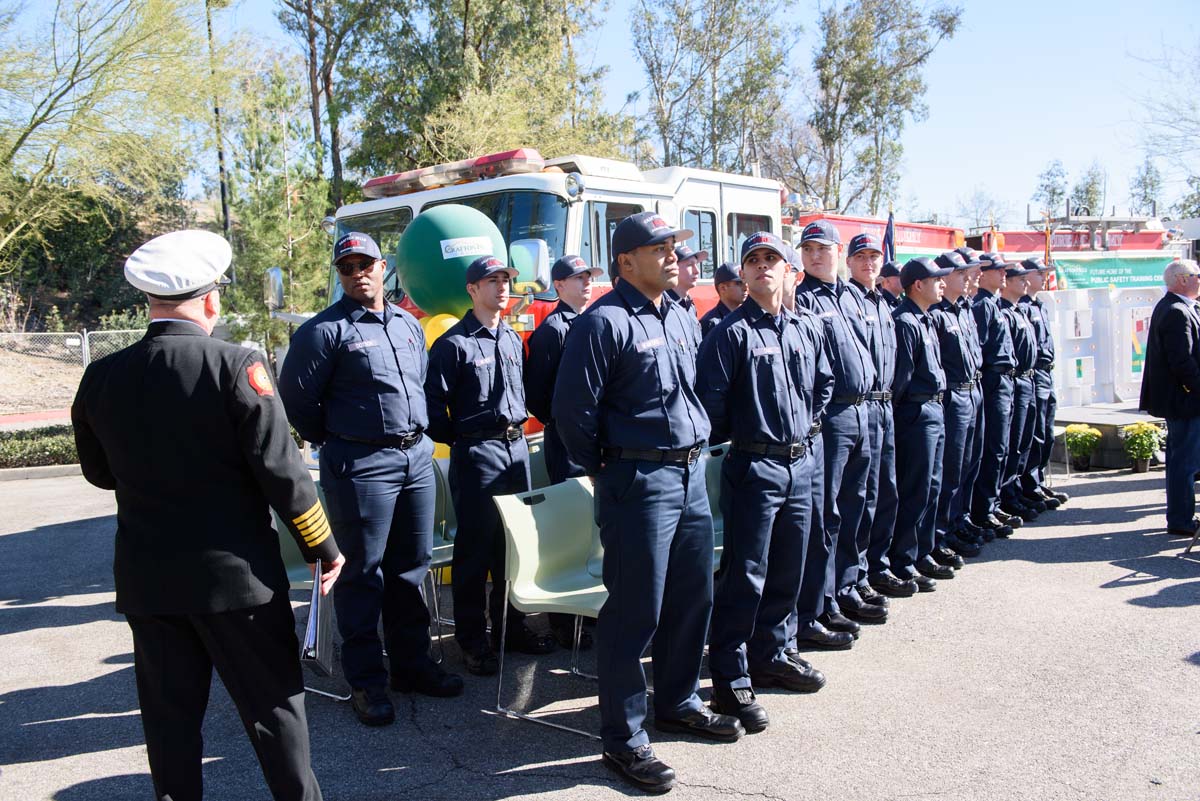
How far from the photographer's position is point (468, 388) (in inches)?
191

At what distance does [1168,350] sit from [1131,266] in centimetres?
1082

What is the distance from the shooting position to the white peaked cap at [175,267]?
279 cm

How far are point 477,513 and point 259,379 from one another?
2.15 meters

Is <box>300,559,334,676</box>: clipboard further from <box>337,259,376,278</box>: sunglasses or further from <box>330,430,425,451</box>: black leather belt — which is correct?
<box>337,259,376,278</box>: sunglasses

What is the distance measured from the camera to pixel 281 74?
1658cm

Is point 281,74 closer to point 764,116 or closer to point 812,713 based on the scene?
point 812,713

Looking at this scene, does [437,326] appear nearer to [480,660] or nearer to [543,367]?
[543,367]

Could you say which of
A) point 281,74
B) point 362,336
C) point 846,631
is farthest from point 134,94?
point 846,631

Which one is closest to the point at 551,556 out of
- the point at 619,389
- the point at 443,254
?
Result: the point at 619,389

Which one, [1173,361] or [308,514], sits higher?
[1173,361]

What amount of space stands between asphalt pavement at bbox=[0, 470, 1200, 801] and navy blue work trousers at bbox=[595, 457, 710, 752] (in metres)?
0.33

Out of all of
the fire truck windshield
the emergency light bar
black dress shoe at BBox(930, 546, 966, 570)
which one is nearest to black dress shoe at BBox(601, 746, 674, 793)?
black dress shoe at BBox(930, 546, 966, 570)

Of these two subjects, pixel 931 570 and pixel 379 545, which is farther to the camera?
pixel 931 570

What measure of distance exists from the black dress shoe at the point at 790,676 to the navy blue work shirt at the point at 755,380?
1.10m
